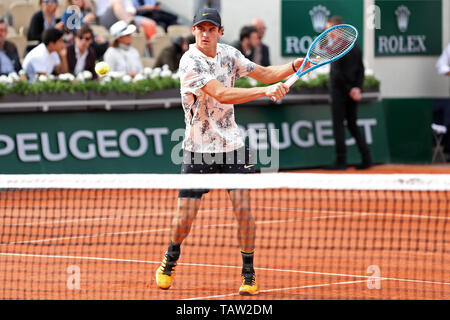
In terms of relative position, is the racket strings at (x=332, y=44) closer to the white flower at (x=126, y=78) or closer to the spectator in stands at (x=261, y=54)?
the white flower at (x=126, y=78)

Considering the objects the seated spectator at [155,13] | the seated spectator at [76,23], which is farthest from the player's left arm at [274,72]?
the seated spectator at [155,13]

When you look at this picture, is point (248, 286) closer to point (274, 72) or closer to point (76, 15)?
point (274, 72)

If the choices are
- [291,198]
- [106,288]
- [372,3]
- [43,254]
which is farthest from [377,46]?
[106,288]

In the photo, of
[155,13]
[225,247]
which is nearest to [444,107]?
[155,13]

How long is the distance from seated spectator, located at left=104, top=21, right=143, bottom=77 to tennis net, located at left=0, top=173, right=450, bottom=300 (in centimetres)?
271

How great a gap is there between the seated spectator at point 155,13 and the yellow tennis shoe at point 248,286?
36.4 ft

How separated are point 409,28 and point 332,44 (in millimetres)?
9443

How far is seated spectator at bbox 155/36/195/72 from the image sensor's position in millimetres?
12766

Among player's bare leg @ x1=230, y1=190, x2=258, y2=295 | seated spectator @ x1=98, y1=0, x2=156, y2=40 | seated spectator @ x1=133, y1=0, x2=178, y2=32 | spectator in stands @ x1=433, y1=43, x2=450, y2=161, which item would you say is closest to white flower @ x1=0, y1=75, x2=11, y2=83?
seated spectator @ x1=98, y1=0, x2=156, y2=40

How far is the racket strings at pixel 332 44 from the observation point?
5625 millimetres

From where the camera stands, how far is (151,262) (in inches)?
260

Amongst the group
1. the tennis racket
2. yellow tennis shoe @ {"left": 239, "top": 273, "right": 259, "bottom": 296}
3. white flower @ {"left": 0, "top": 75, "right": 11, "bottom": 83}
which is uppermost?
white flower @ {"left": 0, "top": 75, "right": 11, "bottom": 83}

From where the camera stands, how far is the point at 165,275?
5625 millimetres

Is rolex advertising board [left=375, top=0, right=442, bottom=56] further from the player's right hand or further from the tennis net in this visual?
the player's right hand
